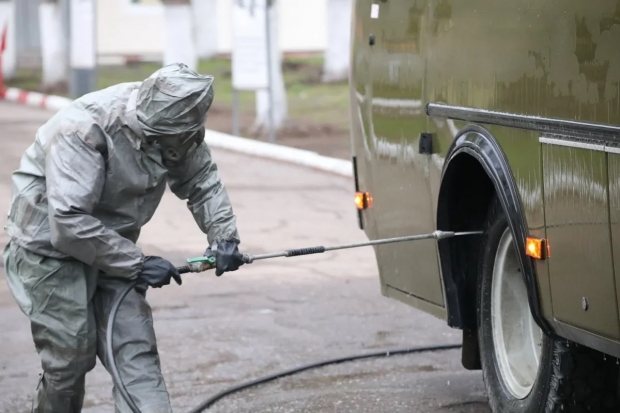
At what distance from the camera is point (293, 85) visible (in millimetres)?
25156

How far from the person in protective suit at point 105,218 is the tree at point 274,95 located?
39.7 ft

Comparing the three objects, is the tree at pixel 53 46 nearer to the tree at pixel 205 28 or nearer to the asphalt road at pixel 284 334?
the tree at pixel 205 28

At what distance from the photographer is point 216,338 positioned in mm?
6871

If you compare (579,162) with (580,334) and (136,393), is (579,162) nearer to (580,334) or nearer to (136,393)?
(580,334)

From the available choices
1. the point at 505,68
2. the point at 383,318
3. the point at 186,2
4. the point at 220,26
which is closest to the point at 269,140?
the point at 186,2

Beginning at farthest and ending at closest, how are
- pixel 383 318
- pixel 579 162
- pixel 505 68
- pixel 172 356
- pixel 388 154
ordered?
pixel 383 318
pixel 172 356
pixel 388 154
pixel 505 68
pixel 579 162

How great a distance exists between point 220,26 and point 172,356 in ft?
88.6

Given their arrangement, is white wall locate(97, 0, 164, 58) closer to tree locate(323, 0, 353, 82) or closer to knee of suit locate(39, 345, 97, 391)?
tree locate(323, 0, 353, 82)

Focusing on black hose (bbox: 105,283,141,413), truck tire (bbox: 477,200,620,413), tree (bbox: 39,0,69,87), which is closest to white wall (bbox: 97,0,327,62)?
tree (bbox: 39,0,69,87)

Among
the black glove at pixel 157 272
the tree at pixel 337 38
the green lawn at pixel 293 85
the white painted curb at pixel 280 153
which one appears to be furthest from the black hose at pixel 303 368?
the tree at pixel 337 38

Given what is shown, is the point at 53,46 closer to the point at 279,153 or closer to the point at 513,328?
the point at 279,153

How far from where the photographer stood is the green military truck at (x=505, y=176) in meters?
3.80

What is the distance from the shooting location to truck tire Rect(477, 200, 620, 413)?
4379mm

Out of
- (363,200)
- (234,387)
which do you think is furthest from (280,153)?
(234,387)
